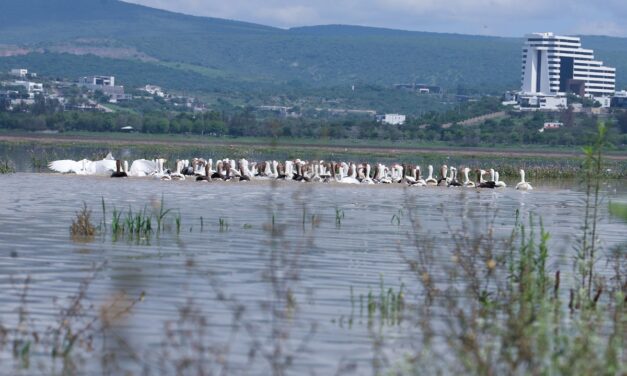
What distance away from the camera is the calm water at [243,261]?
538 inches

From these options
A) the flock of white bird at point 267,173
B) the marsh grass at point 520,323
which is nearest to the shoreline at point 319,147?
the flock of white bird at point 267,173

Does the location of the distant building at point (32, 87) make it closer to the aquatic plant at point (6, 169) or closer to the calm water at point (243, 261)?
the aquatic plant at point (6, 169)

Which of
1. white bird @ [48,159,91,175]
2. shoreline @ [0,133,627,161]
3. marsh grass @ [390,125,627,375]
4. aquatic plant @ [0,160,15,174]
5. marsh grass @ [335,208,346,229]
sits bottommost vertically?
shoreline @ [0,133,627,161]

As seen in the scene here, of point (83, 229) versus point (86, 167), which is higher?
point (83, 229)

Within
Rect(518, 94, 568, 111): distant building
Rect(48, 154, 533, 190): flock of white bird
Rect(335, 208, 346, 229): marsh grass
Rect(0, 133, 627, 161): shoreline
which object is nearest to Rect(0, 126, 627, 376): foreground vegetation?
Rect(335, 208, 346, 229): marsh grass

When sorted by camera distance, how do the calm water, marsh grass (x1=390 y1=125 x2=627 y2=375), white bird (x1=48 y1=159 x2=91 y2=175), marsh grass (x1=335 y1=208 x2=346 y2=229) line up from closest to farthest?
marsh grass (x1=390 y1=125 x2=627 y2=375), the calm water, marsh grass (x1=335 y1=208 x2=346 y2=229), white bird (x1=48 y1=159 x2=91 y2=175)

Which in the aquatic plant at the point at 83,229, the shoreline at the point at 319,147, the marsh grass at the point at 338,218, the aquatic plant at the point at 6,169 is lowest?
the shoreline at the point at 319,147

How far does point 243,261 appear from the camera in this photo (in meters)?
20.2

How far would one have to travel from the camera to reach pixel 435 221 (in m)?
29.2

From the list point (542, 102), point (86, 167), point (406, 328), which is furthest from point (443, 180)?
point (542, 102)

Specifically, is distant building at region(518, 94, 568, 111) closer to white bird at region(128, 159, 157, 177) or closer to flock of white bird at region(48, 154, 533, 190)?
flock of white bird at region(48, 154, 533, 190)

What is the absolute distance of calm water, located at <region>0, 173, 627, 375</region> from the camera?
1366cm

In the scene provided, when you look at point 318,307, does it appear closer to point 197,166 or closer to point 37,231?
point 37,231

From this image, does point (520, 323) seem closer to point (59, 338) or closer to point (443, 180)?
point (59, 338)
